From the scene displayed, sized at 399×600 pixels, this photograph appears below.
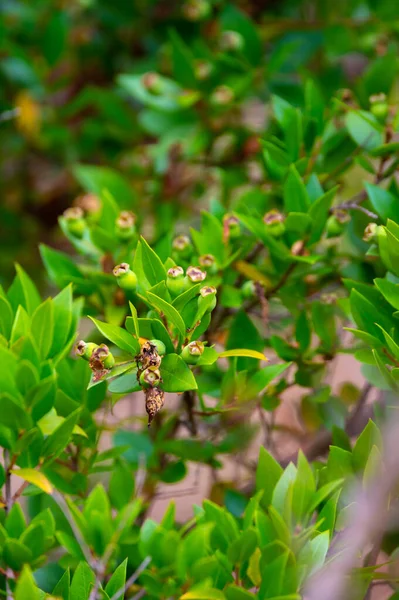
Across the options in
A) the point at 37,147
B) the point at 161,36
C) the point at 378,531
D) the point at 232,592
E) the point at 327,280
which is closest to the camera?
the point at 232,592

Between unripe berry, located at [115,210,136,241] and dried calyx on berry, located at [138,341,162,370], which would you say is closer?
dried calyx on berry, located at [138,341,162,370]

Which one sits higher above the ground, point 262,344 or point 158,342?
point 158,342

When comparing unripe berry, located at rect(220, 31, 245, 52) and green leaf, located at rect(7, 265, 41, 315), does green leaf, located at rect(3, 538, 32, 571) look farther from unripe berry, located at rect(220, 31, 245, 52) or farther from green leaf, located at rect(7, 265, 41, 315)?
Result: unripe berry, located at rect(220, 31, 245, 52)

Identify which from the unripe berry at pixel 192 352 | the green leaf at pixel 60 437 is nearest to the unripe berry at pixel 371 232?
the unripe berry at pixel 192 352

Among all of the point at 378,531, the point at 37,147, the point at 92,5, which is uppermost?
the point at 92,5

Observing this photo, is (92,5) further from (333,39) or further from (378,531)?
(378,531)

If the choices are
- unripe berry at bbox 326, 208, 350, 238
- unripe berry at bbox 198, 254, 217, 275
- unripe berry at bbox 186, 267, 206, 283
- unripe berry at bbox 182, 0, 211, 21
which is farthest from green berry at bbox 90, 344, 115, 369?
unripe berry at bbox 182, 0, 211, 21

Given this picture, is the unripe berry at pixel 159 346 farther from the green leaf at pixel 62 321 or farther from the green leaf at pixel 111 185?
the green leaf at pixel 111 185

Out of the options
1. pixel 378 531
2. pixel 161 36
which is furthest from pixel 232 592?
pixel 161 36
